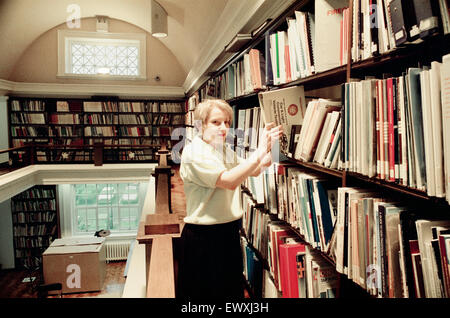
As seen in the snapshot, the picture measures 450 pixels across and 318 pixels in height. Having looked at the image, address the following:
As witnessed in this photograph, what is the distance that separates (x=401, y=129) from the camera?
2.81 ft

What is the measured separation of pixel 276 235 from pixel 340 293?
51cm

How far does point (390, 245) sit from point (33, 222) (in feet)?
28.1


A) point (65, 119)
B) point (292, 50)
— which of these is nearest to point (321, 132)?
point (292, 50)

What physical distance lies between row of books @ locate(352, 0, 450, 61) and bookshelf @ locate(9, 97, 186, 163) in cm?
650

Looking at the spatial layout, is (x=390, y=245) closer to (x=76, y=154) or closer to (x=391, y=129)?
(x=391, y=129)

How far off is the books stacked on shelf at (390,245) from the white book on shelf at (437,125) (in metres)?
0.12

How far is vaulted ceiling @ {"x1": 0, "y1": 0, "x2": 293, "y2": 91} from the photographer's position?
232cm

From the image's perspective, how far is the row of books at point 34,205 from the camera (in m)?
7.54

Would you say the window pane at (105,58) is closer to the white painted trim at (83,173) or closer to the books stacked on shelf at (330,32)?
the white painted trim at (83,173)

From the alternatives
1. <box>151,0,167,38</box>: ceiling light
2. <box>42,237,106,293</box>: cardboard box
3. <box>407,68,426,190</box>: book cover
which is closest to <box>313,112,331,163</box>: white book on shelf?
<box>407,68,426,190</box>: book cover

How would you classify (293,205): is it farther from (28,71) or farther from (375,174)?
(28,71)

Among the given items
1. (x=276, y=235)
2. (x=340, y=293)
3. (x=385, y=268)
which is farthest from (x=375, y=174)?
(x=276, y=235)

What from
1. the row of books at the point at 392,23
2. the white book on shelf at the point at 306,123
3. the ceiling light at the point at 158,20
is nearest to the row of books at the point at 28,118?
the ceiling light at the point at 158,20

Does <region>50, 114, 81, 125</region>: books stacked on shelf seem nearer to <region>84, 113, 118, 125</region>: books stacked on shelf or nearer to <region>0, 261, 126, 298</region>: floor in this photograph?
<region>84, 113, 118, 125</region>: books stacked on shelf
